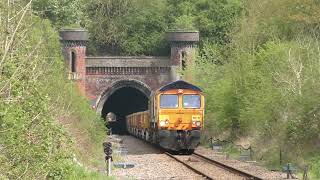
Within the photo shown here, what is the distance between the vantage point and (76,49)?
49.4 metres

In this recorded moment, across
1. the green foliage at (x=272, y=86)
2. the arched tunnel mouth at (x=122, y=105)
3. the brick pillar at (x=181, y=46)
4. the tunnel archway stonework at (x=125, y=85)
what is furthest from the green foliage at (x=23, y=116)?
the arched tunnel mouth at (x=122, y=105)

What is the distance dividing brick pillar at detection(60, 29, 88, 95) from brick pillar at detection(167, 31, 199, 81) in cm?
672

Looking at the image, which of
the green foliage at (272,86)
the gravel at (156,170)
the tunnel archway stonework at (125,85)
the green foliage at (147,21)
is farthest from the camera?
the green foliage at (147,21)

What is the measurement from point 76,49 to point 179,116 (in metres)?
23.3

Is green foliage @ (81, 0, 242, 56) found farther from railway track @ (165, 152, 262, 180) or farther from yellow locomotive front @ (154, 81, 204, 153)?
railway track @ (165, 152, 262, 180)

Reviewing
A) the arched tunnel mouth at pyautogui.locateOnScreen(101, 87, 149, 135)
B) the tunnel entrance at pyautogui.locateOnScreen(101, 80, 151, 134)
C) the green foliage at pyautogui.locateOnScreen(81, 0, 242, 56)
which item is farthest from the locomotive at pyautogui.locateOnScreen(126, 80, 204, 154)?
the arched tunnel mouth at pyautogui.locateOnScreen(101, 87, 149, 135)

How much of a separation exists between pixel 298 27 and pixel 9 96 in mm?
26750

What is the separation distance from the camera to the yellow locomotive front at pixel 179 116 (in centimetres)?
2703

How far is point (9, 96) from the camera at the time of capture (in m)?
9.22

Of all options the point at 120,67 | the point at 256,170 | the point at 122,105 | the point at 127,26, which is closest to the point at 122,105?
the point at 122,105

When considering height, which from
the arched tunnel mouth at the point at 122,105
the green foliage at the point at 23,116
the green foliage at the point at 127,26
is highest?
the green foliage at the point at 127,26

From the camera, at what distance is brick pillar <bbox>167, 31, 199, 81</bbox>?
4950cm

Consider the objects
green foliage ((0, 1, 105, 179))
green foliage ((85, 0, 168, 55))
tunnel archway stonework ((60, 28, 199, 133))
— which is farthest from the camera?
green foliage ((85, 0, 168, 55))

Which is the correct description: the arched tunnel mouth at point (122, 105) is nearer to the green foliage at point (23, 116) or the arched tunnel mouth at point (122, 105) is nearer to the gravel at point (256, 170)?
the gravel at point (256, 170)
